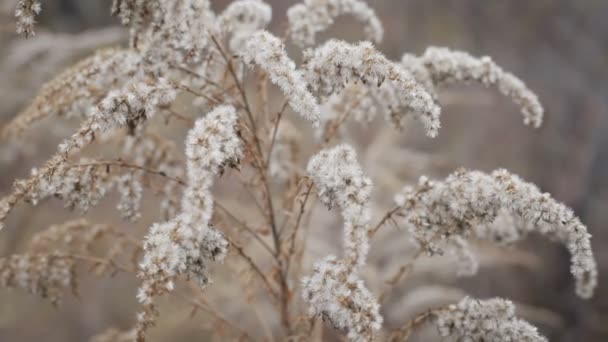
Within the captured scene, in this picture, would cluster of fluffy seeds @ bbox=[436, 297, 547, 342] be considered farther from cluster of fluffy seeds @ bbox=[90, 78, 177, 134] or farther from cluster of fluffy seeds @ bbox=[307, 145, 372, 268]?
cluster of fluffy seeds @ bbox=[90, 78, 177, 134]

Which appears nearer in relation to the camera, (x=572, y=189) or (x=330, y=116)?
(x=330, y=116)

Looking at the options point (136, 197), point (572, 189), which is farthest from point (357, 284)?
point (572, 189)

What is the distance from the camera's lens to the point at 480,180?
1.35 meters

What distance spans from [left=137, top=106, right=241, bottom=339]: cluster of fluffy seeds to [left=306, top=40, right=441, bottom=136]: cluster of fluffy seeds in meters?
0.26

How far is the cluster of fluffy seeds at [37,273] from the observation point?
1.54 meters

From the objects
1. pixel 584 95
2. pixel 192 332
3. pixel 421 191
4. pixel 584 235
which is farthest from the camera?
pixel 584 95

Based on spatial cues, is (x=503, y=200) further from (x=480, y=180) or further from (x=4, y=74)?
(x=4, y=74)

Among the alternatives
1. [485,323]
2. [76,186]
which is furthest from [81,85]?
[485,323]

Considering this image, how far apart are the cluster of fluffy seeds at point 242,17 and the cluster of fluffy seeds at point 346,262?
599 millimetres

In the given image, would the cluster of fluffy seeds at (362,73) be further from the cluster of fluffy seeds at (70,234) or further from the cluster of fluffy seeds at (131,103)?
the cluster of fluffy seeds at (70,234)

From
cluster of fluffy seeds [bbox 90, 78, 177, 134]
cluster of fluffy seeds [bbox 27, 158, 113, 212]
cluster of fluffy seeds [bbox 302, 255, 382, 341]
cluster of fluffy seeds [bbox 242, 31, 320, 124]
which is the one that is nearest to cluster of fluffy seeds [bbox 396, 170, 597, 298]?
cluster of fluffy seeds [bbox 302, 255, 382, 341]

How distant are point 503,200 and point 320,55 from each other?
534 mm

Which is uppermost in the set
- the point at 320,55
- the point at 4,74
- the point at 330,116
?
the point at 4,74

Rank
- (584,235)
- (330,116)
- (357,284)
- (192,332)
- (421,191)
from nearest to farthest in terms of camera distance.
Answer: (357,284) → (584,235) → (421,191) → (330,116) → (192,332)
